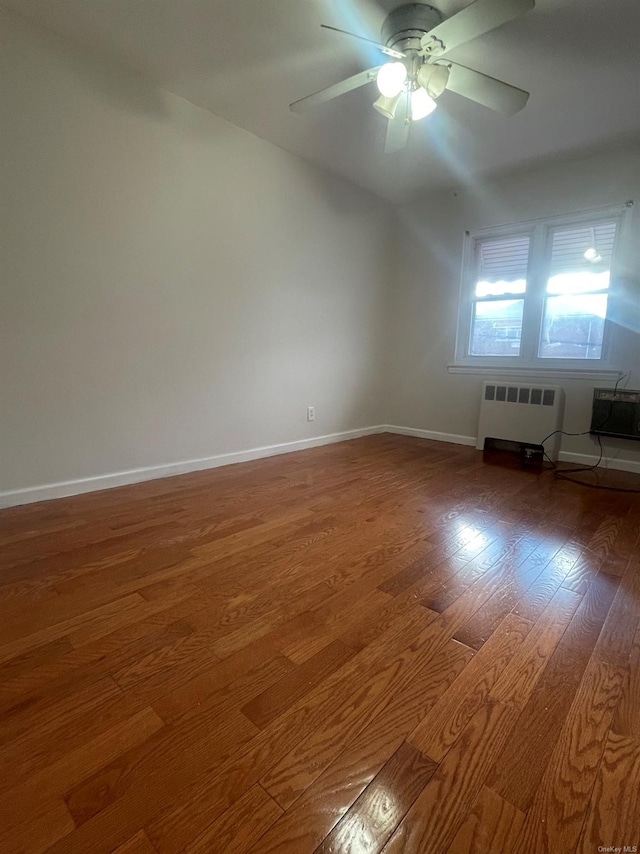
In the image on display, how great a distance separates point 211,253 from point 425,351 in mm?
2458

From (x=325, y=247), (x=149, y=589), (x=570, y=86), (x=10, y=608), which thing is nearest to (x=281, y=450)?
(x=325, y=247)

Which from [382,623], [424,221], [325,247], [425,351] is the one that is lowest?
[382,623]

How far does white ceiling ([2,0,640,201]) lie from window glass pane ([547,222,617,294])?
0.62m

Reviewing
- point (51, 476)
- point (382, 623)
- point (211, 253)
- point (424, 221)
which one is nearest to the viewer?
point (382, 623)

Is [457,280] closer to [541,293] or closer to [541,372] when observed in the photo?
[541,293]

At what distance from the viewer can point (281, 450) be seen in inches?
141

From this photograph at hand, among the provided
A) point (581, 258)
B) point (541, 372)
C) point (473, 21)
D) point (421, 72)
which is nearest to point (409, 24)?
point (421, 72)

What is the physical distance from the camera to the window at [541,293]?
129 inches

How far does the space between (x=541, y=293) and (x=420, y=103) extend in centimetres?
210

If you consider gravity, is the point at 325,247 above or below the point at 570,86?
below

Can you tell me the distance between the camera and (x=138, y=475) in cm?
267

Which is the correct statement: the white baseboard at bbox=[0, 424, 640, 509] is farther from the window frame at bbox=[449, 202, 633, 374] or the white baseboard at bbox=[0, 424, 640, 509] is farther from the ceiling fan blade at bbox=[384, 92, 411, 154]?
the ceiling fan blade at bbox=[384, 92, 411, 154]

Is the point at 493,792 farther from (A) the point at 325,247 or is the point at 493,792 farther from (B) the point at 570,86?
(A) the point at 325,247

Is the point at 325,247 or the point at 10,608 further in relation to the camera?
the point at 325,247
